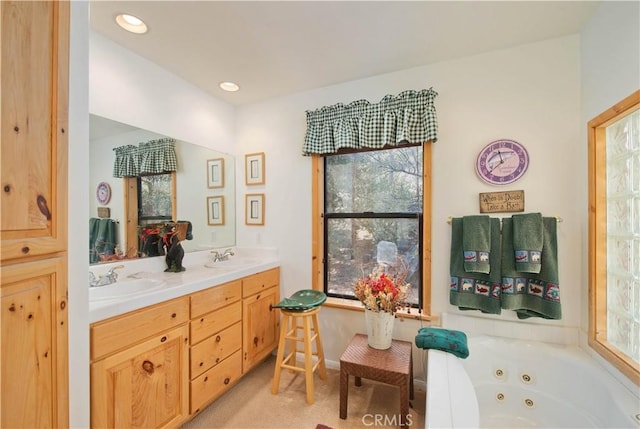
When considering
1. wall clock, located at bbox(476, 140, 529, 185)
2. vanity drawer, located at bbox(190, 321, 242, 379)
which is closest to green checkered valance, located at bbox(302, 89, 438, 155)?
wall clock, located at bbox(476, 140, 529, 185)

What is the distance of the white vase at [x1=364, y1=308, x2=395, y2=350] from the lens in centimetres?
192

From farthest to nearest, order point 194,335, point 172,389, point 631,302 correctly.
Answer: point 194,335 < point 172,389 < point 631,302

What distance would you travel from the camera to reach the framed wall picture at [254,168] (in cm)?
273

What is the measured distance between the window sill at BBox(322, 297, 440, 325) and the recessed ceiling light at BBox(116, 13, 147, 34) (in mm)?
2427

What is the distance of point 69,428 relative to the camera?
1.00 meters

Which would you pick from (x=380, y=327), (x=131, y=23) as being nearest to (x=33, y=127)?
(x=131, y=23)

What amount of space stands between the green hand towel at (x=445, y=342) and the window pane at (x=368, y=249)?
445 millimetres

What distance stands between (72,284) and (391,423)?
6.41 feet

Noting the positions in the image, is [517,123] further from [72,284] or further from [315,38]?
[72,284]

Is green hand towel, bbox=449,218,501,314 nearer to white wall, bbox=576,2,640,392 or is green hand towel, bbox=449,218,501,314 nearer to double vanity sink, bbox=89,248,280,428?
white wall, bbox=576,2,640,392

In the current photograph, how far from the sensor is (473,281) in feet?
6.32

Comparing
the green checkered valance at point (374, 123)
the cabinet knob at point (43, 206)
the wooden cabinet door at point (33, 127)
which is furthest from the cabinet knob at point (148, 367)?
the green checkered valance at point (374, 123)

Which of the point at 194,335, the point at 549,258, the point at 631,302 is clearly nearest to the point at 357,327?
the point at 194,335

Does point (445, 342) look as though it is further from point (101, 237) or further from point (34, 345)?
point (101, 237)
